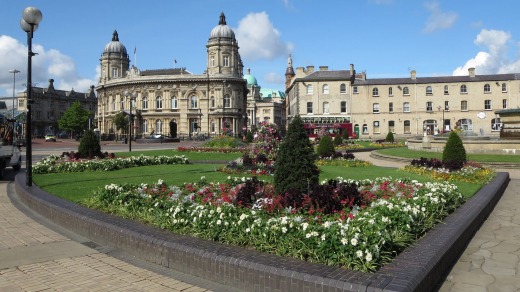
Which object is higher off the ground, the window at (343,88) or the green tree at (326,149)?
the window at (343,88)

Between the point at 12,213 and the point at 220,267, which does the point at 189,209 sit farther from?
the point at 12,213

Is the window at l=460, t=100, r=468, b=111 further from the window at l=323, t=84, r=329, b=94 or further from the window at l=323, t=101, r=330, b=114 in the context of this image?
the window at l=323, t=84, r=329, b=94

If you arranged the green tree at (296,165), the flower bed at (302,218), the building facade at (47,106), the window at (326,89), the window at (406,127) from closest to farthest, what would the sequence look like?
the flower bed at (302,218) → the green tree at (296,165) → the window at (406,127) → the window at (326,89) → the building facade at (47,106)

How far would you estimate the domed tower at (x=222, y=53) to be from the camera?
93.5 m

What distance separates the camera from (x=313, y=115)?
251 feet

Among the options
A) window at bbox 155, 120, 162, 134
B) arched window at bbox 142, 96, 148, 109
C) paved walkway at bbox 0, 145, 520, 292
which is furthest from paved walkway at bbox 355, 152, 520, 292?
arched window at bbox 142, 96, 148, 109

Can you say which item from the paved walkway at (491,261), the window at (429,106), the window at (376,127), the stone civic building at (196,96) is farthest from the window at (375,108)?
the paved walkway at (491,261)

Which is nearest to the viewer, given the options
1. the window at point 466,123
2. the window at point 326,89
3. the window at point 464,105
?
the window at point 466,123

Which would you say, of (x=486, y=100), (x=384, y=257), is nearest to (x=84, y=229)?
(x=384, y=257)

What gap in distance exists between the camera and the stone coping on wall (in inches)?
187

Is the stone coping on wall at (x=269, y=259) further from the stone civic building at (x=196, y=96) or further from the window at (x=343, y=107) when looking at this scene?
the stone civic building at (x=196, y=96)

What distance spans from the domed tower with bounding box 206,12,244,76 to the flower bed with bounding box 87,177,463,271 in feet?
277

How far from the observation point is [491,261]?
263 inches

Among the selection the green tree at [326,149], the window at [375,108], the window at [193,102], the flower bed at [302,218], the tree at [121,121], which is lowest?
the flower bed at [302,218]
